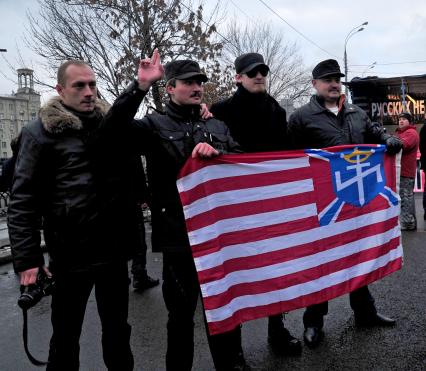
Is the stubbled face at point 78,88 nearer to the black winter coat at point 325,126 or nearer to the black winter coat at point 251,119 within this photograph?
the black winter coat at point 251,119

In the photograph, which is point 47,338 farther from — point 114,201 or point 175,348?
point 114,201

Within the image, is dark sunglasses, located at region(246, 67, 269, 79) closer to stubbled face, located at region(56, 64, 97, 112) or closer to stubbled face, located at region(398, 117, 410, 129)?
stubbled face, located at region(56, 64, 97, 112)

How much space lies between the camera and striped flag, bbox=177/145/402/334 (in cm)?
272

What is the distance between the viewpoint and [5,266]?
275 inches

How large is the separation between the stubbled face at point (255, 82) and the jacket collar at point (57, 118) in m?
1.39

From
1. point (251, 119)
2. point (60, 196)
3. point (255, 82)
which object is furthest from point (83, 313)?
point (255, 82)

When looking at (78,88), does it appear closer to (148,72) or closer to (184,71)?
(148,72)

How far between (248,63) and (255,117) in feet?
1.29

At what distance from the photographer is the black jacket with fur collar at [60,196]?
2.35 metres

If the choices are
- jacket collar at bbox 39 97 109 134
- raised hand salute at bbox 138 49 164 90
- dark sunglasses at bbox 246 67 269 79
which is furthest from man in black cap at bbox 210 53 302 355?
jacket collar at bbox 39 97 109 134

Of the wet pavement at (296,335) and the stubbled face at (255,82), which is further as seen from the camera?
the stubbled face at (255,82)

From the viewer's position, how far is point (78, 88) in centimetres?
250

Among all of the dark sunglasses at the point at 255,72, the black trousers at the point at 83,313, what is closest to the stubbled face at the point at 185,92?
the dark sunglasses at the point at 255,72

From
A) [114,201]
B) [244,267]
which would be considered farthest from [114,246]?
[244,267]
